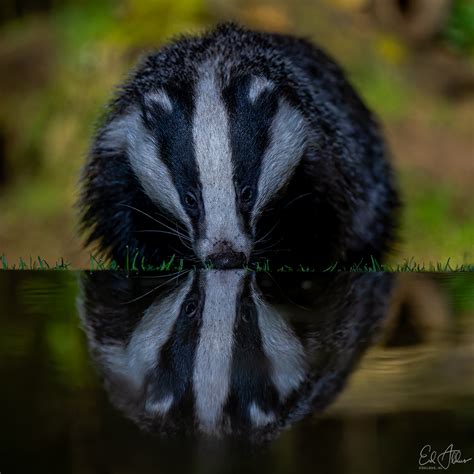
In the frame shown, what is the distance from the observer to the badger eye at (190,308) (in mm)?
2755

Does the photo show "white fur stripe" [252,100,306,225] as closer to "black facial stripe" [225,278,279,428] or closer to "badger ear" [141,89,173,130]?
"badger ear" [141,89,173,130]

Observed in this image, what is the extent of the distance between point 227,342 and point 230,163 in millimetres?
1546

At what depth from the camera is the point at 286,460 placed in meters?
1.62

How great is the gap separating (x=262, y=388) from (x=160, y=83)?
2466mm

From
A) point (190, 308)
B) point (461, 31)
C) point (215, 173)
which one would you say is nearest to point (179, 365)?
point (190, 308)

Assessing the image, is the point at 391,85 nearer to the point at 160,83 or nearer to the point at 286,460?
the point at 160,83

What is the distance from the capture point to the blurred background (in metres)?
9.77

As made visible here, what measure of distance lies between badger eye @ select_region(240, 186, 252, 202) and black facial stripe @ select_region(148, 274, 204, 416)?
1.12 meters

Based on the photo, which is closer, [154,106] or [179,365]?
[179,365]

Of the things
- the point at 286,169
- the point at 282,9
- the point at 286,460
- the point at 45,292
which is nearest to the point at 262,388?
the point at 286,460

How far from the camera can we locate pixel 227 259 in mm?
3613

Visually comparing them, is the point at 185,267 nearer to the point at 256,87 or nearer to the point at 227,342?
the point at 256,87

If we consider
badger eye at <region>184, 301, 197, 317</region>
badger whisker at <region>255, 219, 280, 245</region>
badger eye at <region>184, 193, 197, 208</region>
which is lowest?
badger eye at <region>184, 301, 197, 317</region>

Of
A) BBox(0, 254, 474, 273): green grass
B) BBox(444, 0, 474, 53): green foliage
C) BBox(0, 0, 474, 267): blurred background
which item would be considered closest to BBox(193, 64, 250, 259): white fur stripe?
BBox(0, 254, 474, 273): green grass
